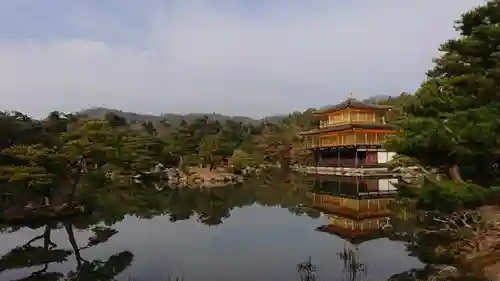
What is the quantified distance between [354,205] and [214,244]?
8723 millimetres

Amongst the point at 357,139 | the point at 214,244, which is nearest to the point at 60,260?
the point at 214,244

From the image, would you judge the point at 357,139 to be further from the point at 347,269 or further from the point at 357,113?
the point at 347,269

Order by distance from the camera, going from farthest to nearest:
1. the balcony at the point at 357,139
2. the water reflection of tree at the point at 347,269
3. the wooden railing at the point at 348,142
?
the balcony at the point at 357,139 < the wooden railing at the point at 348,142 < the water reflection of tree at the point at 347,269

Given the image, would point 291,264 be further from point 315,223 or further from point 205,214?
point 205,214

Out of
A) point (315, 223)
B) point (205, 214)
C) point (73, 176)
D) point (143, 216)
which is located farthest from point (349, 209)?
point (73, 176)

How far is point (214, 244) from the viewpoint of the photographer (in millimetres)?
12641

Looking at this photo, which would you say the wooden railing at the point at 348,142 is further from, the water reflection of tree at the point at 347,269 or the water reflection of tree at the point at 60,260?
the water reflection of tree at the point at 60,260

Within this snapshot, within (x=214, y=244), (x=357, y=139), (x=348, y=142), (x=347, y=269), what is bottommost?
(x=214, y=244)

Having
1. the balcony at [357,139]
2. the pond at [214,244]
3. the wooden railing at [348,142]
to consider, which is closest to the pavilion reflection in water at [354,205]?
the pond at [214,244]

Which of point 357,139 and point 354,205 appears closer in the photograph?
point 354,205

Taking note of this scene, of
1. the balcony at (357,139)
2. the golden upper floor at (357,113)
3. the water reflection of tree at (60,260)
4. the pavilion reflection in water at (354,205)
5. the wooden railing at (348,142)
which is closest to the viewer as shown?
the water reflection of tree at (60,260)

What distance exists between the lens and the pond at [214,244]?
9641mm

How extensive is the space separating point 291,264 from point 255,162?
30.6 meters

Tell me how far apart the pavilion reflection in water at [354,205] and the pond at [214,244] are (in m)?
0.04
